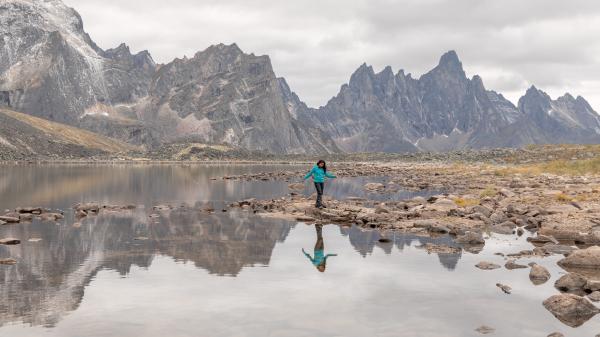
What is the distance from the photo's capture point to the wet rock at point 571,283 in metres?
17.6

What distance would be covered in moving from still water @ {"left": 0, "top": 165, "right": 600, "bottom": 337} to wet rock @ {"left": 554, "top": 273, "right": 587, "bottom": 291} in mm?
466

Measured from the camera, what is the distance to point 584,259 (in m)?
21.0


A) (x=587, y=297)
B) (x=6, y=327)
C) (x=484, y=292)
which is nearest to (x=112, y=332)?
(x=6, y=327)

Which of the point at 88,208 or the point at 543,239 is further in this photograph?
the point at 88,208

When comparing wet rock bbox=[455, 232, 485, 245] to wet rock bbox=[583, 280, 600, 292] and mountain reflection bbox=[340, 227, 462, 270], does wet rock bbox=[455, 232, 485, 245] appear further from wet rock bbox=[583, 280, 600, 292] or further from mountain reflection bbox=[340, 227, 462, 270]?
wet rock bbox=[583, 280, 600, 292]

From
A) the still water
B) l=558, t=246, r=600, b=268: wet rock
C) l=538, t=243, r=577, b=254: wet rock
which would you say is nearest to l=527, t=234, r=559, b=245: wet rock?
the still water

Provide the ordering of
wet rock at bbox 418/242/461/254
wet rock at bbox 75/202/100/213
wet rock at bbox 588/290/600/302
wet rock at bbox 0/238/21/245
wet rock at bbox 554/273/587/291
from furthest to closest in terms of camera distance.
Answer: wet rock at bbox 75/202/100/213
wet rock at bbox 0/238/21/245
wet rock at bbox 418/242/461/254
wet rock at bbox 554/273/587/291
wet rock at bbox 588/290/600/302

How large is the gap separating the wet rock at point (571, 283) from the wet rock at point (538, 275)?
84cm

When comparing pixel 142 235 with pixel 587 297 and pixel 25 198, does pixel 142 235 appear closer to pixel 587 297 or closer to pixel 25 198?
pixel 587 297

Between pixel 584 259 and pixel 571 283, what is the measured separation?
3981mm

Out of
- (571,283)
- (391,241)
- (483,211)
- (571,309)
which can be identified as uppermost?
(483,211)

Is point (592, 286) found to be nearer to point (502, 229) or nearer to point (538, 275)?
point (538, 275)

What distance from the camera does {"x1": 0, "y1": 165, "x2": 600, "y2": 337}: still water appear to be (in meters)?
13.9

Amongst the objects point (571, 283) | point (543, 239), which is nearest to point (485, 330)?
point (571, 283)
